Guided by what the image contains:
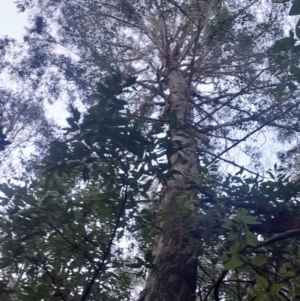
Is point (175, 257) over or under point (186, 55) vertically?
under

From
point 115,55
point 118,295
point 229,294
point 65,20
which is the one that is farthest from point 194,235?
point 65,20

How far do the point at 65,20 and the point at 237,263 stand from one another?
216 inches

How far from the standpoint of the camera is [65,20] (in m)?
6.51

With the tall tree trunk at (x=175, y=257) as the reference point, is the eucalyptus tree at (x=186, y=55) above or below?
above

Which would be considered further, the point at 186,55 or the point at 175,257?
the point at 186,55

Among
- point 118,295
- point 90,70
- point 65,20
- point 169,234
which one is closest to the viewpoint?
point 118,295

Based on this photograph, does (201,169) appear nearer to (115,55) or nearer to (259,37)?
(259,37)

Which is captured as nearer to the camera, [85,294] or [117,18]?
[85,294]

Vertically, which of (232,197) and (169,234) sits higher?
(232,197)

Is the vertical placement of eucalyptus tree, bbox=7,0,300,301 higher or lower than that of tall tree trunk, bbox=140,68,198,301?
higher

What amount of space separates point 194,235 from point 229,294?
85 centimetres

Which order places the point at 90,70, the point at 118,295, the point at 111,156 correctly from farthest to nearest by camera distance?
the point at 90,70 → the point at 118,295 → the point at 111,156

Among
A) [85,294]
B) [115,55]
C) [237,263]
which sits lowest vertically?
[85,294]

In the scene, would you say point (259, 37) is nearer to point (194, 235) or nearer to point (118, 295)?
point (194, 235)
